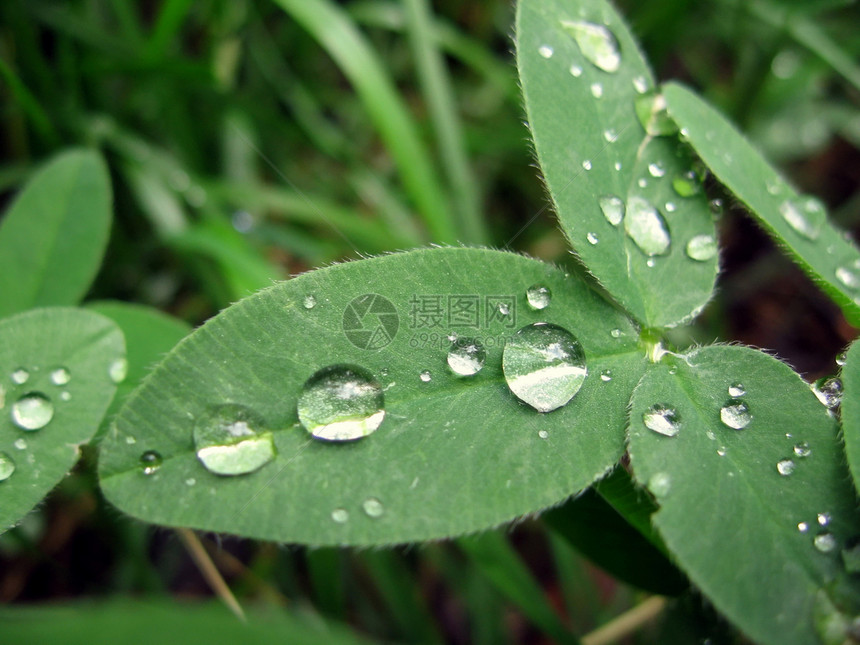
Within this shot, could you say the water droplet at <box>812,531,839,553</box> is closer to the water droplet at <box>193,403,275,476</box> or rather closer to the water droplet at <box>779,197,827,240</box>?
the water droplet at <box>779,197,827,240</box>

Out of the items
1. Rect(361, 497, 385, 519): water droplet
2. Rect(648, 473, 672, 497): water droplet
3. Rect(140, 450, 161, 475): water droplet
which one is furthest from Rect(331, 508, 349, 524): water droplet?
Rect(648, 473, 672, 497): water droplet

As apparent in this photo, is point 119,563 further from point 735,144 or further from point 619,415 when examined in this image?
point 735,144

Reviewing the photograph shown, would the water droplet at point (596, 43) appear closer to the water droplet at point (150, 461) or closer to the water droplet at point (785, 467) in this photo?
the water droplet at point (785, 467)

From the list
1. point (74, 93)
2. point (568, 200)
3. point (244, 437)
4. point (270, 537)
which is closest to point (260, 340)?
point (244, 437)

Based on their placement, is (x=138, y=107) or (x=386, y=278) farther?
(x=138, y=107)

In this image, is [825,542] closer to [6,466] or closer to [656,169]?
[656,169]
